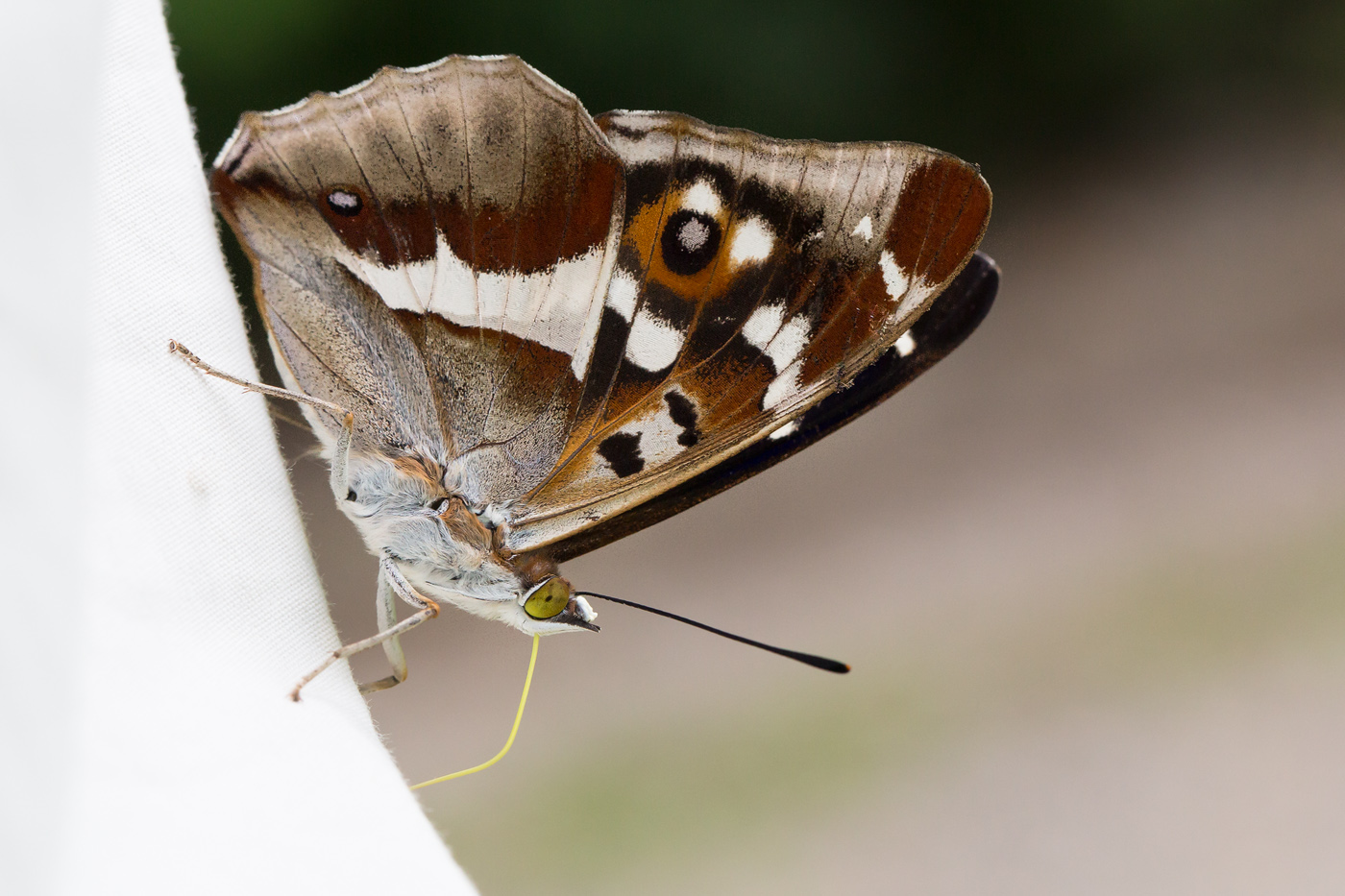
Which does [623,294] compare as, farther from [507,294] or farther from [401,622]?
[401,622]

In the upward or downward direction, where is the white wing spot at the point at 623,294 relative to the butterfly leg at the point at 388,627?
upward

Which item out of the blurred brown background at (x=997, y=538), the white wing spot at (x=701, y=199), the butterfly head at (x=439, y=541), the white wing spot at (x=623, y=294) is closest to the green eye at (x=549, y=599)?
the butterfly head at (x=439, y=541)

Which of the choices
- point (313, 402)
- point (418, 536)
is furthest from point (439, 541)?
point (313, 402)

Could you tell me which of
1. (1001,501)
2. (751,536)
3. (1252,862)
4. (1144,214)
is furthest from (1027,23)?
(1252,862)

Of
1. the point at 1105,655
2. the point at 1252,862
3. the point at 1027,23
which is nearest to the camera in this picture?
the point at 1252,862

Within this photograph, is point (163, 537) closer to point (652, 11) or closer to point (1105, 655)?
point (652, 11)

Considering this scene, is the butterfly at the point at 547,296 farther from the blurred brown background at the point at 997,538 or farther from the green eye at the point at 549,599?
the blurred brown background at the point at 997,538

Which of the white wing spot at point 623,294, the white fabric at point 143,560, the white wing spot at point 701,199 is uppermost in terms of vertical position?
the white wing spot at point 701,199

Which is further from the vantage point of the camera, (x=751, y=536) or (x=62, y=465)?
(x=751, y=536)
